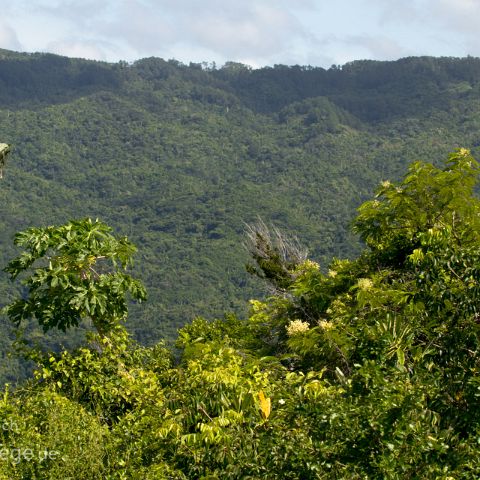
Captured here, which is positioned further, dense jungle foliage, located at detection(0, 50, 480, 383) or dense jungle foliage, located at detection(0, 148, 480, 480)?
dense jungle foliage, located at detection(0, 50, 480, 383)

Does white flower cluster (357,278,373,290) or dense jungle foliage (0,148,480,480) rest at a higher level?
white flower cluster (357,278,373,290)

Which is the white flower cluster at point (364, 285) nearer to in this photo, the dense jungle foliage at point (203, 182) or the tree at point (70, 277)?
the tree at point (70, 277)

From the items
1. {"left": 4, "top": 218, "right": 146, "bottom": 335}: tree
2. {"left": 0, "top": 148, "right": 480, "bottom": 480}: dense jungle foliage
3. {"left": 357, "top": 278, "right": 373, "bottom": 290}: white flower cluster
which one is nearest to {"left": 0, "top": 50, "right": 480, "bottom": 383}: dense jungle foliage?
{"left": 0, "top": 148, "right": 480, "bottom": 480}: dense jungle foliage

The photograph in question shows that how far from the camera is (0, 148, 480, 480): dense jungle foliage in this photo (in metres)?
6.67

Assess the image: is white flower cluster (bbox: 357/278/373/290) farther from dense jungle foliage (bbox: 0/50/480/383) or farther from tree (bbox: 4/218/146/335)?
dense jungle foliage (bbox: 0/50/480/383)

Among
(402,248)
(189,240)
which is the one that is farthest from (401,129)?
(402,248)

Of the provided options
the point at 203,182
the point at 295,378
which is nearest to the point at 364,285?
the point at 295,378

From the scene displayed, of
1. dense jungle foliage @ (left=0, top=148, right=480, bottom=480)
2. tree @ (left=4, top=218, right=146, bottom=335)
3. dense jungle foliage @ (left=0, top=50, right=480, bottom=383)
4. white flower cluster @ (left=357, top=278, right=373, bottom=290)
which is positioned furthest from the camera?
dense jungle foliage @ (left=0, top=50, right=480, bottom=383)

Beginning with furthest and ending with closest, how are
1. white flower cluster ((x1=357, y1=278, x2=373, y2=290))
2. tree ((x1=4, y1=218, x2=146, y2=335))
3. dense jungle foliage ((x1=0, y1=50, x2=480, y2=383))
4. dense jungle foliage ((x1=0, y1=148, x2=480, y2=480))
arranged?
dense jungle foliage ((x1=0, y1=50, x2=480, y2=383)) < white flower cluster ((x1=357, y1=278, x2=373, y2=290)) < tree ((x1=4, y1=218, x2=146, y2=335)) < dense jungle foliage ((x1=0, y1=148, x2=480, y2=480))

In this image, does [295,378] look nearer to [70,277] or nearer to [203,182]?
[70,277]

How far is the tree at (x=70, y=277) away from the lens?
11.5 metres

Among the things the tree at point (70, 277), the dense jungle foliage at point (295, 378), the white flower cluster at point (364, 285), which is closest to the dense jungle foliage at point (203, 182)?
the dense jungle foliage at point (295, 378)

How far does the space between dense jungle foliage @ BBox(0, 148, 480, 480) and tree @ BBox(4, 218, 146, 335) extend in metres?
0.02

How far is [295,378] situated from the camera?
32.1 ft
